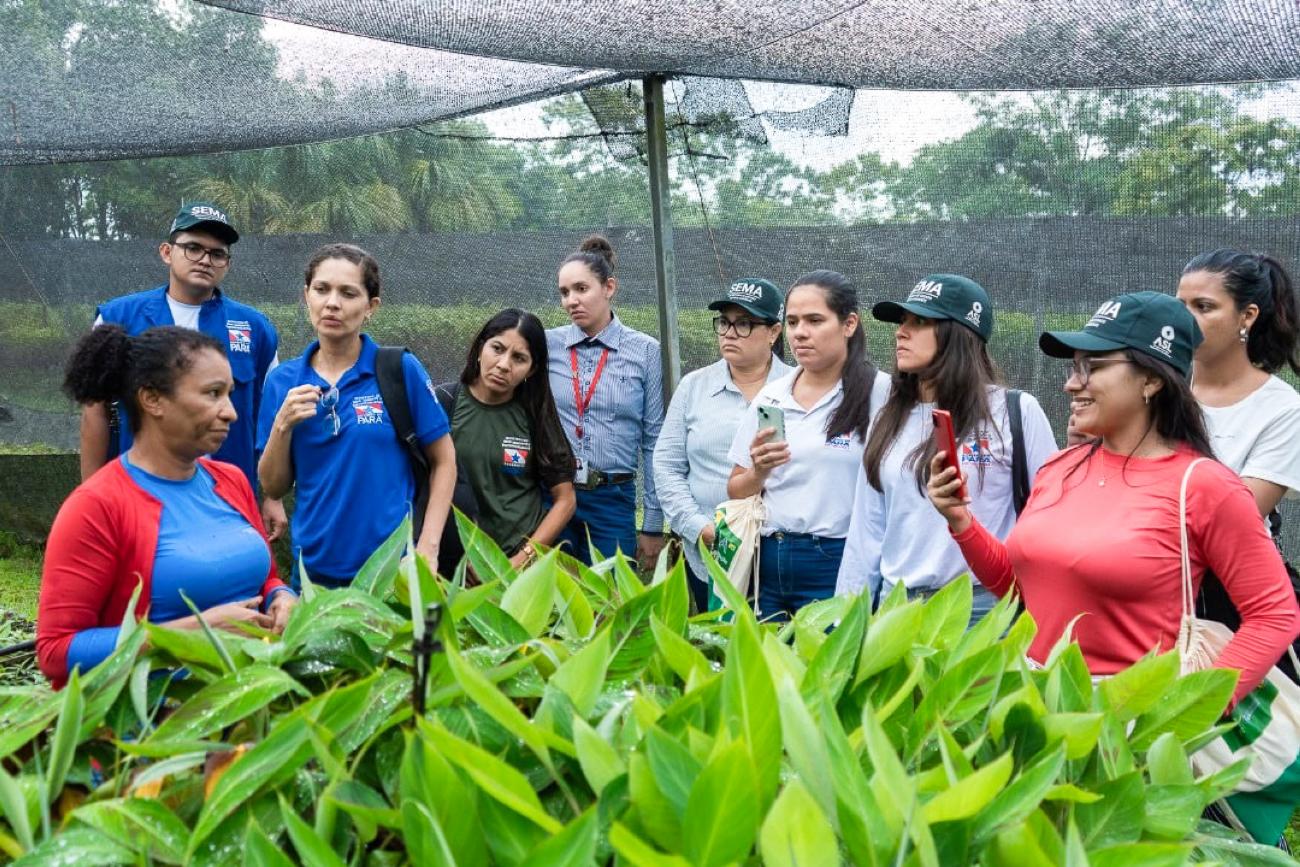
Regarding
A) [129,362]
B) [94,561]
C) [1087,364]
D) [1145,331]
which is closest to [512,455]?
[129,362]

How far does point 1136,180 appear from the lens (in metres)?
4.76

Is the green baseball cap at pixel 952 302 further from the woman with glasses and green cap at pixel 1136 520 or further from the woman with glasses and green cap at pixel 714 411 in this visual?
the woman with glasses and green cap at pixel 714 411

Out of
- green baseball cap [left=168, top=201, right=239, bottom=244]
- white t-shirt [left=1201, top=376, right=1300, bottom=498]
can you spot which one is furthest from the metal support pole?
white t-shirt [left=1201, top=376, right=1300, bottom=498]

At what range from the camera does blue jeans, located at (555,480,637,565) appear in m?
4.66

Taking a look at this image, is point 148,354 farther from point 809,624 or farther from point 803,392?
point 803,392

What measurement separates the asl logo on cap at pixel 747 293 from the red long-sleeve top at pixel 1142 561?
167 centimetres

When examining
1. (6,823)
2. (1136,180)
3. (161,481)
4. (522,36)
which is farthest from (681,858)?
(1136,180)

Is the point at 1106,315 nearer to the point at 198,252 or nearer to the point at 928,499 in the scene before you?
the point at 928,499

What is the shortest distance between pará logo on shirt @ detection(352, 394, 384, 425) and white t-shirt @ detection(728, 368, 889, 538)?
1137 millimetres

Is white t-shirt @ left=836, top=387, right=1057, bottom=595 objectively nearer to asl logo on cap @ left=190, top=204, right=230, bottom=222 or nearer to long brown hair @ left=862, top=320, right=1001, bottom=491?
long brown hair @ left=862, top=320, right=1001, bottom=491

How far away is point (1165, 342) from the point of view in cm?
261

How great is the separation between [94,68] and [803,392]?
11.1ft

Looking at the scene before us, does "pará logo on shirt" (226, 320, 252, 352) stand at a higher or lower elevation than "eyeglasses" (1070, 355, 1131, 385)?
lower

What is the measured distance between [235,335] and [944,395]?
8.67 feet
